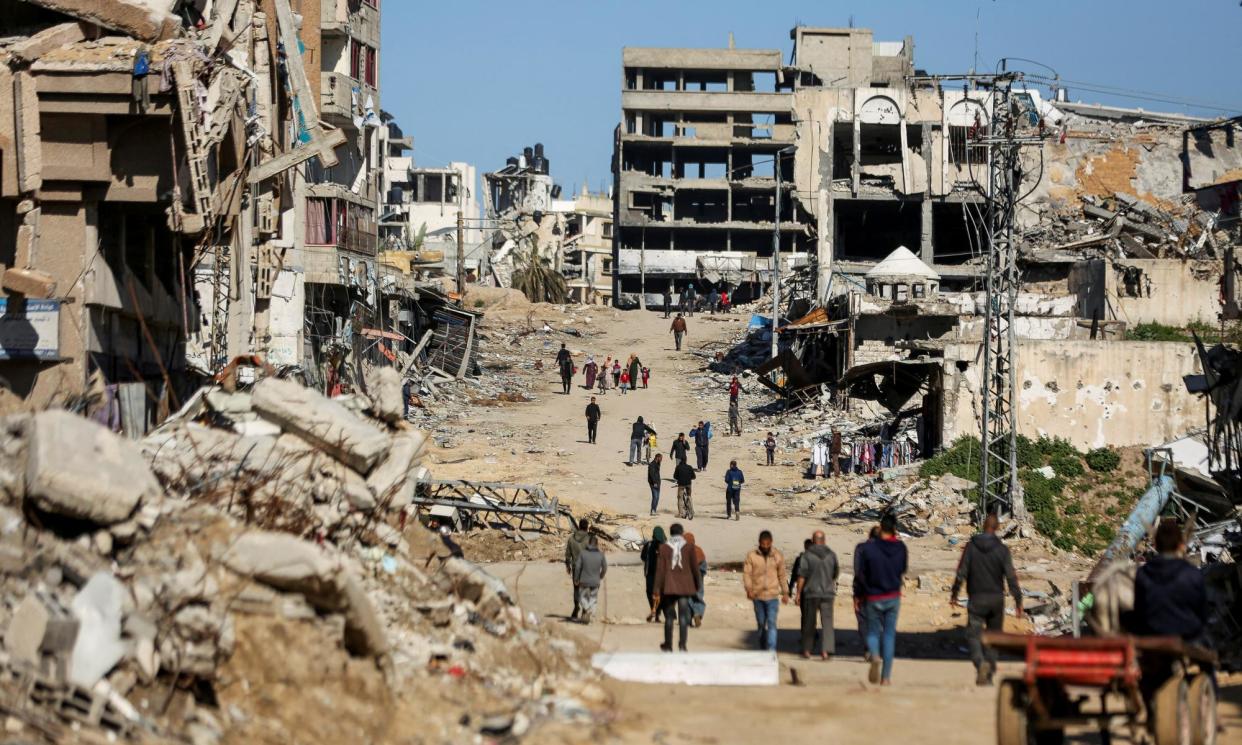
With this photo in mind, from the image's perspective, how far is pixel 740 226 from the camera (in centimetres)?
→ 8844

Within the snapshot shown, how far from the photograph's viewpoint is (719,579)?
22328 mm

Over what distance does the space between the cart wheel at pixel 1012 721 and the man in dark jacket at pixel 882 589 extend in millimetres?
4036

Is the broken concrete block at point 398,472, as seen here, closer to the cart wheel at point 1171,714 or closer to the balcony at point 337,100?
the cart wheel at point 1171,714

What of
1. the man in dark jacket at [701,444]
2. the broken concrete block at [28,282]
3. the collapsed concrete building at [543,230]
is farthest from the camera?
the collapsed concrete building at [543,230]

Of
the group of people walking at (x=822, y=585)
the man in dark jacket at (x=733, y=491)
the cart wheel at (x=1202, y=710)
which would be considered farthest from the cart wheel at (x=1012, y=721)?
the man in dark jacket at (x=733, y=491)

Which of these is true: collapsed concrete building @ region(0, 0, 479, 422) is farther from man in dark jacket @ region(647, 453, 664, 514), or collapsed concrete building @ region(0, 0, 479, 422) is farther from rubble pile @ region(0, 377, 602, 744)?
man in dark jacket @ region(647, 453, 664, 514)

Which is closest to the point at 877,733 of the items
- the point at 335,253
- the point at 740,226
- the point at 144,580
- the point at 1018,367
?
the point at 144,580

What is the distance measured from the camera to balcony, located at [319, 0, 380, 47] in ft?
153

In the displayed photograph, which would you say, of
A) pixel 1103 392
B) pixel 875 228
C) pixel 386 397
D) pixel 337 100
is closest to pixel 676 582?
pixel 386 397

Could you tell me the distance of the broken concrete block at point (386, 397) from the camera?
46.1ft

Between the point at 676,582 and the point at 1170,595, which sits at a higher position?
the point at 1170,595

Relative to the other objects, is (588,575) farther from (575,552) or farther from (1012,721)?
(1012,721)

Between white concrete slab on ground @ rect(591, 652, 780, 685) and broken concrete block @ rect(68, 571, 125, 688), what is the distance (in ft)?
14.8

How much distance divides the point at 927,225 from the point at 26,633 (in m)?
64.2
